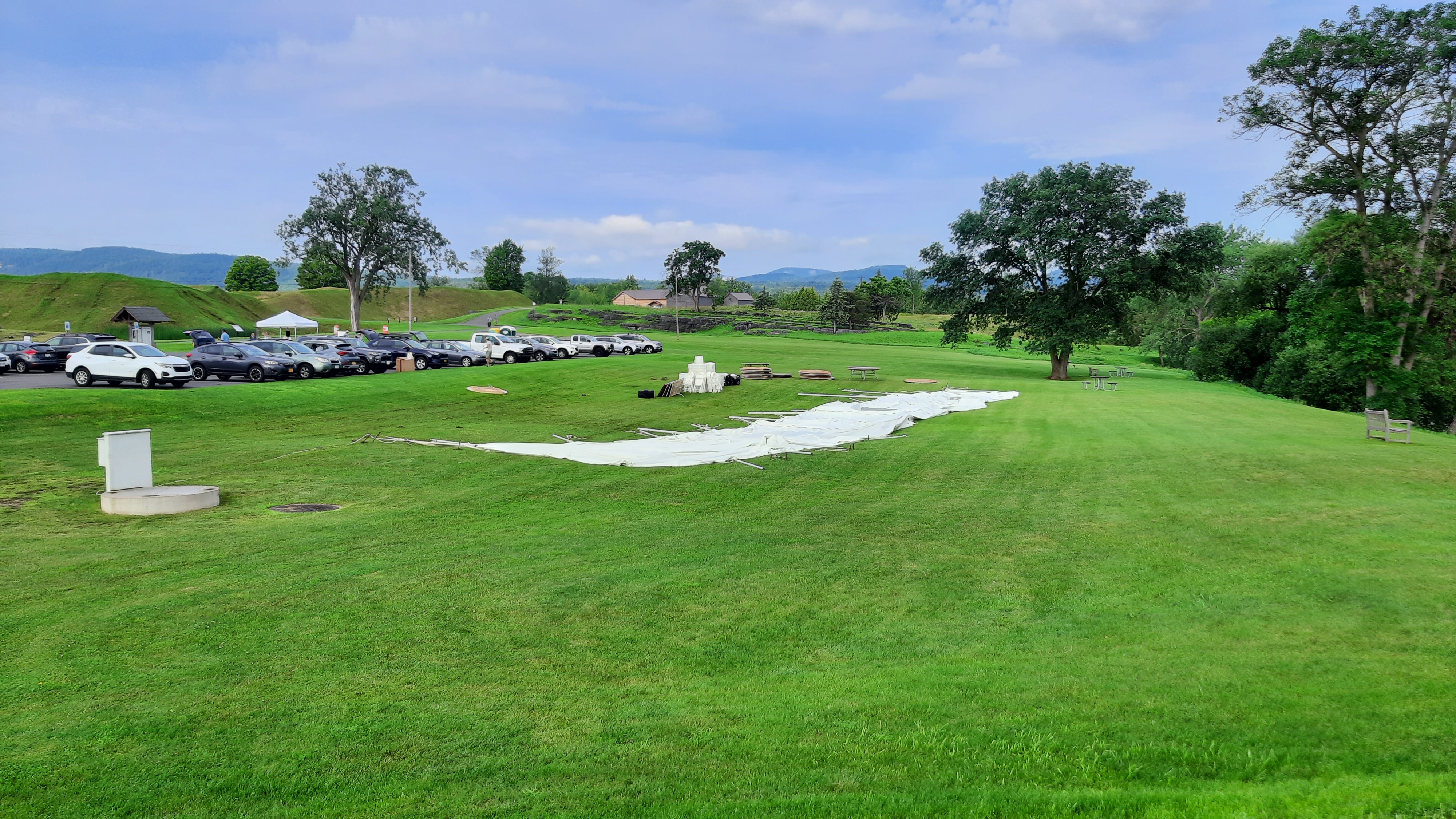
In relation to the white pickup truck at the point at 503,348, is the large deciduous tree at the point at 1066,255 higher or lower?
higher

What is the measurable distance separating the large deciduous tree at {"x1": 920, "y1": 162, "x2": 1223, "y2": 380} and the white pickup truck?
25765 mm

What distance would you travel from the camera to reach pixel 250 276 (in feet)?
453

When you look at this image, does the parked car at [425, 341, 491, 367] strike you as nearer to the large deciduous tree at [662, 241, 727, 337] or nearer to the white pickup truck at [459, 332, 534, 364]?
the white pickup truck at [459, 332, 534, 364]

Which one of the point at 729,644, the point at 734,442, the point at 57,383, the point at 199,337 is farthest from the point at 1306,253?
the point at 199,337

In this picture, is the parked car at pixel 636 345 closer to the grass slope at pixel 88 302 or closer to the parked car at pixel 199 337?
the parked car at pixel 199 337

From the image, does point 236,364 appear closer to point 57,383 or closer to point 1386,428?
point 57,383

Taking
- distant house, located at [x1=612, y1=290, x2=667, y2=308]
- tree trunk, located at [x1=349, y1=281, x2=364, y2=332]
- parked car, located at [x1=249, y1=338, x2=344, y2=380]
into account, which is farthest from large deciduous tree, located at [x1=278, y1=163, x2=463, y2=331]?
distant house, located at [x1=612, y1=290, x2=667, y2=308]

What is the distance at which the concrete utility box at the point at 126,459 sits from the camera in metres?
12.2

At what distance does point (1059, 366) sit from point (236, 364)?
42745 mm

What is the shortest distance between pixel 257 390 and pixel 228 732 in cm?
2524

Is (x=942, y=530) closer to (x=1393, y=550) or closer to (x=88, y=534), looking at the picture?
(x=1393, y=550)

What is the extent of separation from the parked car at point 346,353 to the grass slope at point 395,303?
2503 inches

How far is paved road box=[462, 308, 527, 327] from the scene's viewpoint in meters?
102

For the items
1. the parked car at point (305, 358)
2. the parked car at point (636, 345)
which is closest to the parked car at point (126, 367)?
the parked car at point (305, 358)
